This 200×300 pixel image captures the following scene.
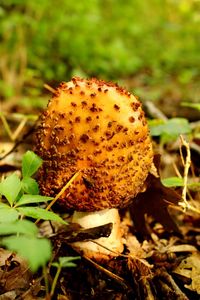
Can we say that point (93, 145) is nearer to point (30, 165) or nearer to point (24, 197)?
point (30, 165)

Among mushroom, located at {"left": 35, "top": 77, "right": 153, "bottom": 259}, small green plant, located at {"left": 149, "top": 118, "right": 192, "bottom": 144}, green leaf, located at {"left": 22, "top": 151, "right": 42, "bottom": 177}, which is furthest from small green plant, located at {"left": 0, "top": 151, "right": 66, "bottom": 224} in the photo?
small green plant, located at {"left": 149, "top": 118, "right": 192, "bottom": 144}

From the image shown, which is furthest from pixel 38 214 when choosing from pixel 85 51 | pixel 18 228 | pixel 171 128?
pixel 85 51

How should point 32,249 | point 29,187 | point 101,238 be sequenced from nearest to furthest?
point 32,249
point 29,187
point 101,238

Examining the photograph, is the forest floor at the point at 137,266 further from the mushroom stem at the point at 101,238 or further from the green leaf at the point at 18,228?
the green leaf at the point at 18,228

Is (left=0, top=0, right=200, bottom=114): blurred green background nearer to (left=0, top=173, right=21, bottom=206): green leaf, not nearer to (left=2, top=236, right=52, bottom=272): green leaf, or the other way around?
(left=0, top=173, right=21, bottom=206): green leaf

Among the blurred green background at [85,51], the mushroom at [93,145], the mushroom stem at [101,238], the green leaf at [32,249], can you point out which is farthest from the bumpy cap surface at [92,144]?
the blurred green background at [85,51]

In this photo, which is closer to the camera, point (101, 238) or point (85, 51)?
point (101, 238)
